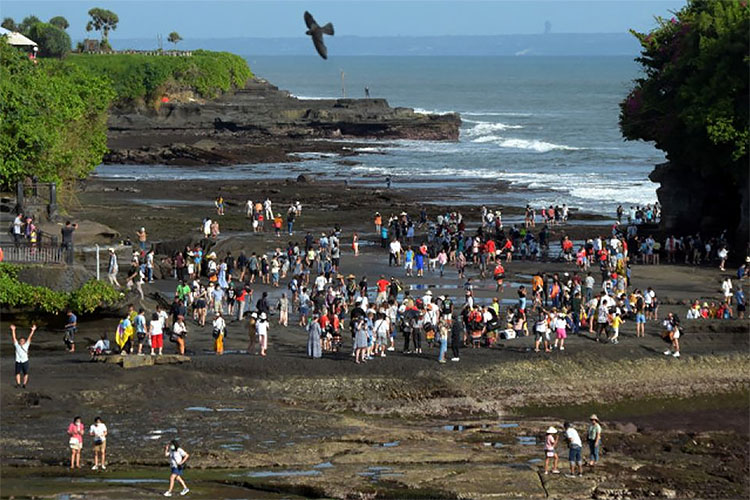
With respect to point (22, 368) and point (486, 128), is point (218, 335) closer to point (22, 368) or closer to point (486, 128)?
point (22, 368)

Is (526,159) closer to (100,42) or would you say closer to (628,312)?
(628,312)

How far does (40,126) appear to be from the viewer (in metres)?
48.2

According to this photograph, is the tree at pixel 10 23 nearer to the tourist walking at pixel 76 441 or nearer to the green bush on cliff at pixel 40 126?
the green bush on cliff at pixel 40 126

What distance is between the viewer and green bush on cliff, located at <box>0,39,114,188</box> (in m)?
47.2

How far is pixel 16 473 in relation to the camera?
2630 cm

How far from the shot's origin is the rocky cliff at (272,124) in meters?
113

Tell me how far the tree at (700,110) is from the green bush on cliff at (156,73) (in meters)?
81.0

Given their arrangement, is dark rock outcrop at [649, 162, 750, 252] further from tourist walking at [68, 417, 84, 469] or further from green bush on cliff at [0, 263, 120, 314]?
tourist walking at [68, 417, 84, 469]

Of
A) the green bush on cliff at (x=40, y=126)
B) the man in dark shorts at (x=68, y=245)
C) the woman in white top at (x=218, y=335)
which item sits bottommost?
the woman in white top at (x=218, y=335)

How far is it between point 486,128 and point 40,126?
325 feet

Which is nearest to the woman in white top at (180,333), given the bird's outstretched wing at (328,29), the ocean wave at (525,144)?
the bird's outstretched wing at (328,29)

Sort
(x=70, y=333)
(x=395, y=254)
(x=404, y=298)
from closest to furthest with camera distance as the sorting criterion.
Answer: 1. (x=70, y=333)
2. (x=404, y=298)
3. (x=395, y=254)

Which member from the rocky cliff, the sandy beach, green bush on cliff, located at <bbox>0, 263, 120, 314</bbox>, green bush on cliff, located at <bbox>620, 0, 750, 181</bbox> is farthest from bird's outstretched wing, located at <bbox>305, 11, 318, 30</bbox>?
the rocky cliff

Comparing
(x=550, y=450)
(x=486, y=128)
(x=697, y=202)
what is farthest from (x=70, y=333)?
(x=486, y=128)
